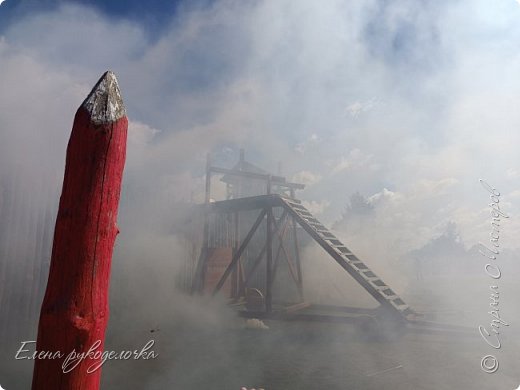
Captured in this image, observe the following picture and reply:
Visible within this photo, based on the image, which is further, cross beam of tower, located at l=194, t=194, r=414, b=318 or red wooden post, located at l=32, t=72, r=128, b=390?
cross beam of tower, located at l=194, t=194, r=414, b=318

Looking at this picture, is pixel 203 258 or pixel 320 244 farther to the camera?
pixel 203 258

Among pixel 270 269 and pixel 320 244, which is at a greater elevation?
pixel 320 244

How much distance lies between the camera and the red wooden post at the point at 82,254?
102 centimetres

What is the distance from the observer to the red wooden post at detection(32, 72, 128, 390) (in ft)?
3.34

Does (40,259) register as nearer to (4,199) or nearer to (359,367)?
A: (4,199)

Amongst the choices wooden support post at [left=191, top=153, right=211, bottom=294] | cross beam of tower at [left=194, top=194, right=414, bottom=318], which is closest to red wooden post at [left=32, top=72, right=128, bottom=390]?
cross beam of tower at [left=194, top=194, right=414, bottom=318]

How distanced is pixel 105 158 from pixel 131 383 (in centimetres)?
400

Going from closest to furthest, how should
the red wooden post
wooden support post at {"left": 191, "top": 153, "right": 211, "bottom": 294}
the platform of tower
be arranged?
the red wooden post → the platform of tower → wooden support post at {"left": 191, "top": 153, "right": 211, "bottom": 294}

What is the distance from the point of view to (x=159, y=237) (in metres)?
9.51

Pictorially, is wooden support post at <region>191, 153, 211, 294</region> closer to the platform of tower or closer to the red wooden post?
the platform of tower

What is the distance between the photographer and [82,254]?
40.6 inches

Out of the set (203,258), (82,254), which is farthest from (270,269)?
(82,254)

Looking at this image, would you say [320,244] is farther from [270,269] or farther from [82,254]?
[82,254]

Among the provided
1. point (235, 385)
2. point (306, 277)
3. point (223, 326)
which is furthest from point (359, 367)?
point (306, 277)
